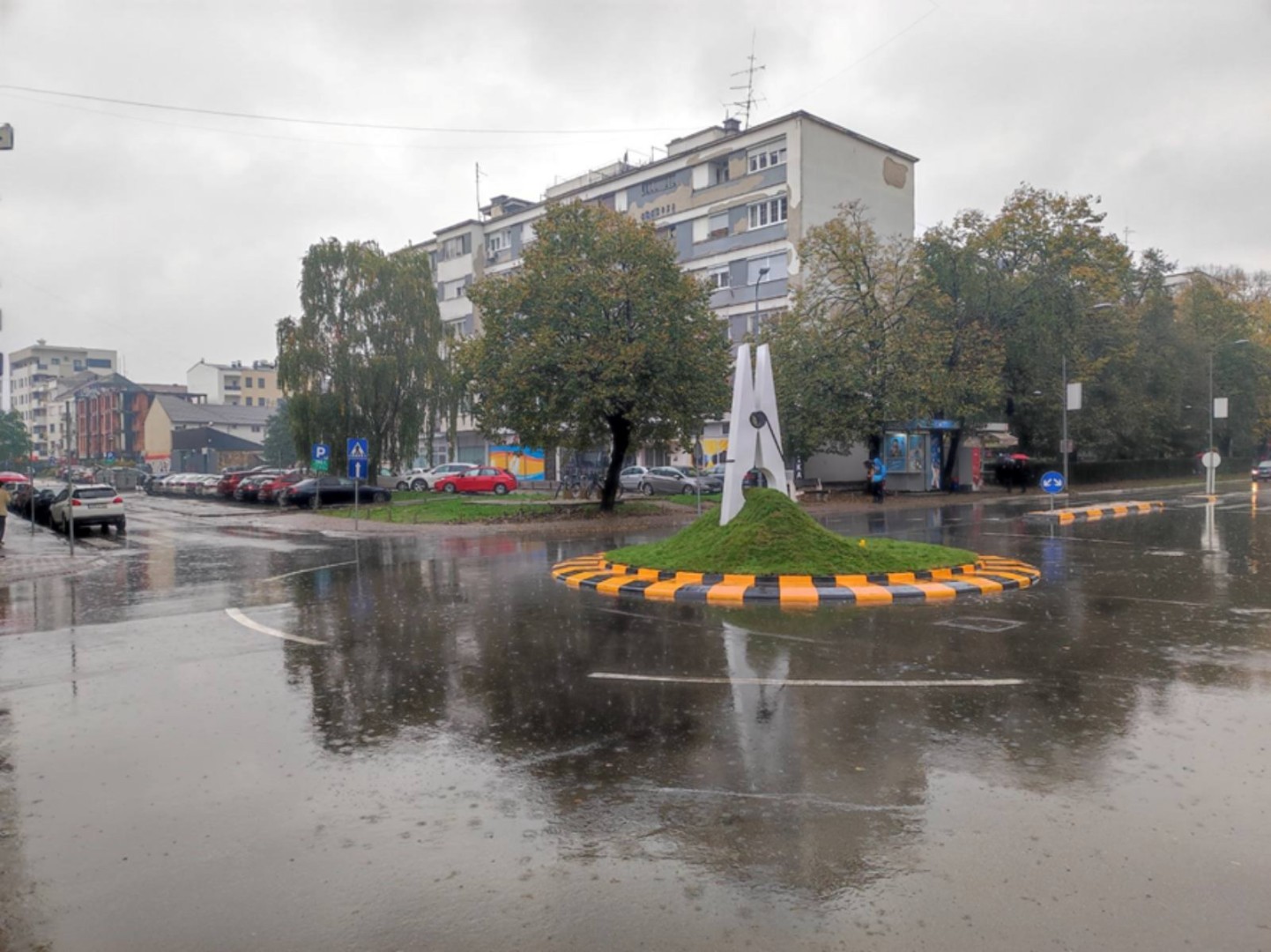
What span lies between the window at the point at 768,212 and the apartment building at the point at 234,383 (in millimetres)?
90044

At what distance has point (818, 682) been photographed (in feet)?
24.0

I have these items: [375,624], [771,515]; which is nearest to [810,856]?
[375,624]

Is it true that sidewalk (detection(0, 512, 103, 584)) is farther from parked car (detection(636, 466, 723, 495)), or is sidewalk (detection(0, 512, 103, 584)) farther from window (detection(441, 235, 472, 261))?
window (detection(441, 235, 472, 261))

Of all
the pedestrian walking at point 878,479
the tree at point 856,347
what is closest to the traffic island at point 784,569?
the tree at point 856,347

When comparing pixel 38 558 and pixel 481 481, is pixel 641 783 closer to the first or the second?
pixel 38 558

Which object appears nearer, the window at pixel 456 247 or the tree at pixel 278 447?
the window at pixel 456 247

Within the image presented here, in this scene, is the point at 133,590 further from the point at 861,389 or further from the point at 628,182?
the point at 628,182

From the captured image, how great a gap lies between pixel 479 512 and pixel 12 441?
82.4 m

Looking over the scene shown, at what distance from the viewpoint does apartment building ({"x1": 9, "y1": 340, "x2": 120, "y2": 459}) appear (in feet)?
390

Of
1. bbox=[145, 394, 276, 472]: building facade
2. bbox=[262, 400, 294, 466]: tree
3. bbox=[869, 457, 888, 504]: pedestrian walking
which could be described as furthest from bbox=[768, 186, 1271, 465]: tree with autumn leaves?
bbox=[145, 394, 276, 472]: building facade

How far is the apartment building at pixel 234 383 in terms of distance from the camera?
11969 centimetres

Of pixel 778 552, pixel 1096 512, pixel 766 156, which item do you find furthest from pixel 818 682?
pixel 766 156

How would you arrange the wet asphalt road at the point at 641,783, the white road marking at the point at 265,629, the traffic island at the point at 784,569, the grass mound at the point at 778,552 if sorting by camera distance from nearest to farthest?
the wet asphalt road at the point at 641,783, the white road marking at the point at 265,629, the traffic island at the point at 784,569, the grass mound at the point at 778,552

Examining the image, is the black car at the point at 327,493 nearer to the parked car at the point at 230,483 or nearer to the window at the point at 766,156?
the parked car at the point at 230,483
